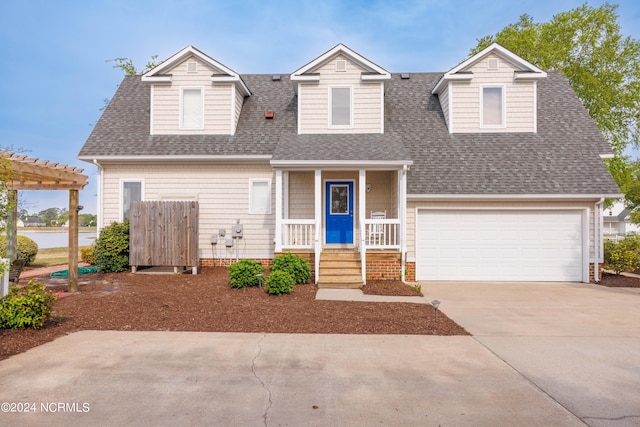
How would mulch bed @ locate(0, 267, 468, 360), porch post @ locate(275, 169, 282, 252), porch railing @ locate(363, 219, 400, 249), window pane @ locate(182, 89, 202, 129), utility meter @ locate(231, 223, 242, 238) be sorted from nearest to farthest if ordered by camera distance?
1. mulch bed @ locate(0, 267, 468, 360)
2. porch railing @ locate(363, 219, 400, 249)
3. porch post @ locate(275, 169, 282, 252)
4. utility meter @ locate(231, 223, 242, 238)
5. window pane @ locate(182, 89, 202, 129)

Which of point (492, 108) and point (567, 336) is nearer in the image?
point (567, 336)

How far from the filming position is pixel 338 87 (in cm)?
1240

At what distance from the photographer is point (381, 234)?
35.3 feet

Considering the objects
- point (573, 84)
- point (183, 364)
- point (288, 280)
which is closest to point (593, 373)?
point (183, 364)

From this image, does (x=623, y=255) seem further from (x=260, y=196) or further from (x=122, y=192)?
(x=122, y=192)

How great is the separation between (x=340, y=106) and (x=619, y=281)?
9.99 metres

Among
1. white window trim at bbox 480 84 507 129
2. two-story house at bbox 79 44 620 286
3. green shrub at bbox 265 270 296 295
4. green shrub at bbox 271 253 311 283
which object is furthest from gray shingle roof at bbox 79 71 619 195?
green shrub at bbox 265 270 296 295

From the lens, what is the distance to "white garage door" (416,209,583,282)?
11.1 metres

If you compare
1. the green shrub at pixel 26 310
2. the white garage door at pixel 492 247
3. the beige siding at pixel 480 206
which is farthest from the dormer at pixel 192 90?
the green shrub at pixel 26 310

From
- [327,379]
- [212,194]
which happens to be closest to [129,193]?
[212,194]

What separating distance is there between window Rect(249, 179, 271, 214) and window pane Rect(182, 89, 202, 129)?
285 centimetres

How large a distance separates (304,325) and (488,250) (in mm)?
7386

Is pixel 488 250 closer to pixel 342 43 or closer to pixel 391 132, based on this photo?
pixel 391 132

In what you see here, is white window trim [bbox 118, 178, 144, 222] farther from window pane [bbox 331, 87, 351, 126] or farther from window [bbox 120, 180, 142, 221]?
window pane [bbox 331, 87, 351, 126]
